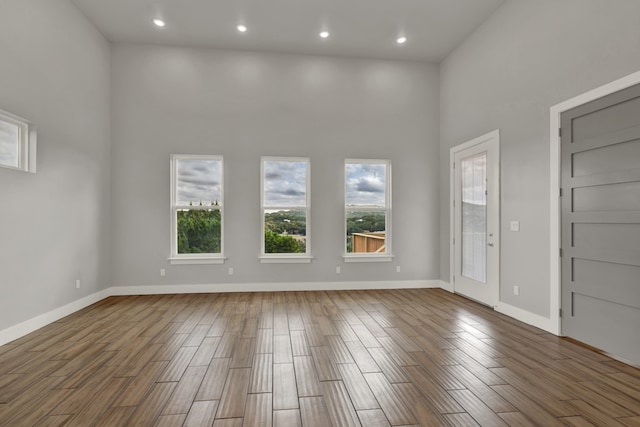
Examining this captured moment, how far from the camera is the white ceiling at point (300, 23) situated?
4.47m

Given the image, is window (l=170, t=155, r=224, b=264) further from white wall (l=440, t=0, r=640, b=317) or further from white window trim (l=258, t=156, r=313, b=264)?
white wall (l=440, t=0, r=640, b=317)

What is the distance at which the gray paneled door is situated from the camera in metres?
2.87

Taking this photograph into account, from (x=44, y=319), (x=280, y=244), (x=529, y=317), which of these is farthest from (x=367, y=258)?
(x=44, y=319)

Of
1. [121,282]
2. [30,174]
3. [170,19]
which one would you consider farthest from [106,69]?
[121,282]

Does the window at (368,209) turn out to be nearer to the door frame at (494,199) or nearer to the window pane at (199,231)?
the door frame at (494,199)

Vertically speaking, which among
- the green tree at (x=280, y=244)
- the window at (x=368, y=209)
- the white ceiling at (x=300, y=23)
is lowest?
the green tree at (x=280, y=244)

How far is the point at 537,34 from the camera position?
388 cm

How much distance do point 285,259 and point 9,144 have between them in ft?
12.4

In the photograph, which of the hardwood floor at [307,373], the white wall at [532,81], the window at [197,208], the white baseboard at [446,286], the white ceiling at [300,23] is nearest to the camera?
the hardwood floor at [307,373]

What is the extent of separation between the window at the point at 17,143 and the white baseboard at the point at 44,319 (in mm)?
1662

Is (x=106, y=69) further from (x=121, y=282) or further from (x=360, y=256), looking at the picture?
(x=360, y=256)

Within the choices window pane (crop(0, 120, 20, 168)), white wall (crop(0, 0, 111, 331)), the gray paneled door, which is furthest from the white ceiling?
the gray paneled door

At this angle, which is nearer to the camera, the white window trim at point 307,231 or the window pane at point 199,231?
the window pane at point 199,231

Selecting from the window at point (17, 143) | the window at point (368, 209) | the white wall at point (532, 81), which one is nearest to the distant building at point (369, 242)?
the window at point (368, 209)
